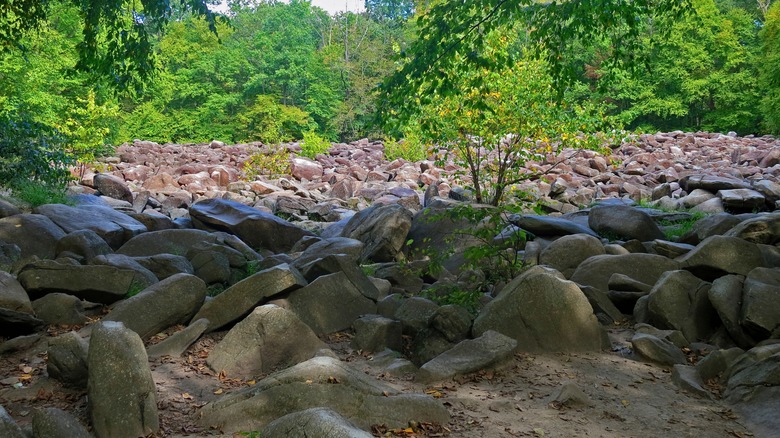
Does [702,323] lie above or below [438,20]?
below

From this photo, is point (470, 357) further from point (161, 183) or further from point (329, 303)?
point (161, 183)

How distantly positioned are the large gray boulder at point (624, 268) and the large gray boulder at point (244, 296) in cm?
344

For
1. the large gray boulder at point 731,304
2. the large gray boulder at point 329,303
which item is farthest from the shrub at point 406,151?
the large gray boulder at point 731,304

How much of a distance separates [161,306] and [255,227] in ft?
18.7

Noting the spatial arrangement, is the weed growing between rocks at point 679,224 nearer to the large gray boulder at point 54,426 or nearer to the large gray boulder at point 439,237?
the large gray boulder at point 439,237

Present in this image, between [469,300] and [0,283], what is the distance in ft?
14.5

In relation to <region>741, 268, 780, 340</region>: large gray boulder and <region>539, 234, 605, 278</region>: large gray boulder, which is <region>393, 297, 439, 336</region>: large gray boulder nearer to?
<region>539, 234, 605, 278</region>: large gray boulder

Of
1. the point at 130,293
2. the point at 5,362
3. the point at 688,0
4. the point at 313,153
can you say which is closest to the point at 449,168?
the point at 313,153

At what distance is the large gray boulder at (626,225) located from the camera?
36.6 feet

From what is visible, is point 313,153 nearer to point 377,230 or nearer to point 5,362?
point 377,230

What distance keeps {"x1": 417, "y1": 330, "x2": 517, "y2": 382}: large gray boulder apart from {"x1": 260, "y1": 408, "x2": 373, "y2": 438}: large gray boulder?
187cm

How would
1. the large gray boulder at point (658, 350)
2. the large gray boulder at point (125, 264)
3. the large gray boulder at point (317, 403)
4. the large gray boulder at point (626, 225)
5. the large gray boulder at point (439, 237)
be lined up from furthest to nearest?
1. the large gray boulder at point (626, 225)
2. the large gray boulder at point (439, 237)
3. the large gray boulder at point (125, 264)
4. the large gray boulder at point (658, 350)
5. the large gray boulder at point (317, 403)

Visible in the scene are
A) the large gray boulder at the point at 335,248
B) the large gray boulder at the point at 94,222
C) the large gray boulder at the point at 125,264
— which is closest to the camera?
the large gray boulder at the point at 125,264

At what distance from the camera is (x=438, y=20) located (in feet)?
24.8
